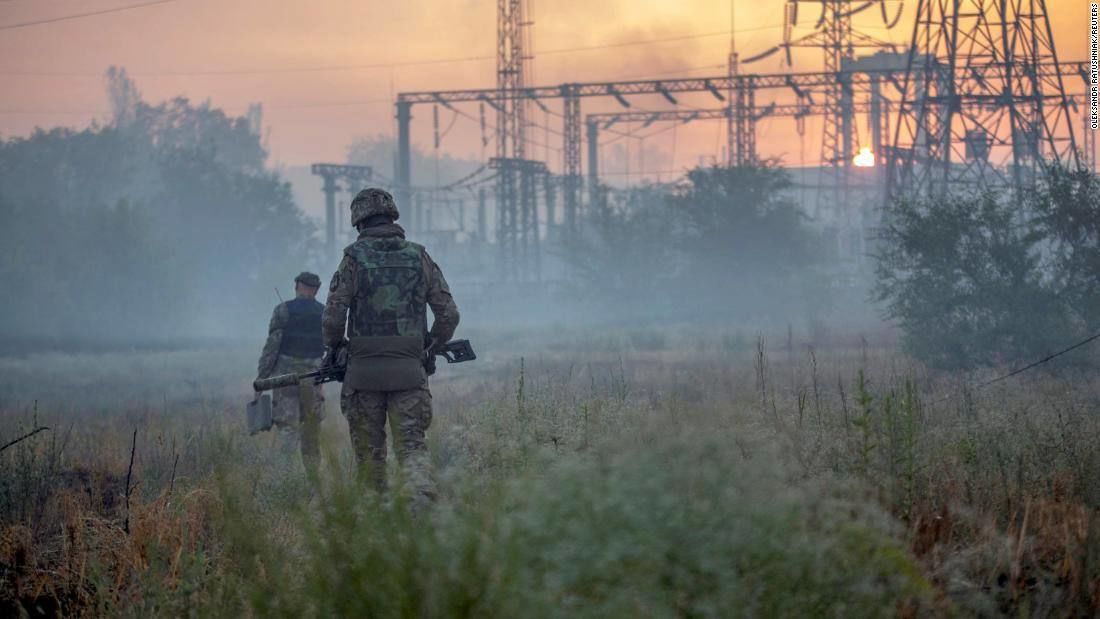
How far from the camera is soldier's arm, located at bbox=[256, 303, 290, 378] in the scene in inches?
423

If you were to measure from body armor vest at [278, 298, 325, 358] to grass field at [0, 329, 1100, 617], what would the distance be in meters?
1.14

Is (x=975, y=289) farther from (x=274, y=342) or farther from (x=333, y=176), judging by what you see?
(x=333, y=176)

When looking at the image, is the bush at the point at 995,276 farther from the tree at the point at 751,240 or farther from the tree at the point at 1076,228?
the tree at the point at 751,240

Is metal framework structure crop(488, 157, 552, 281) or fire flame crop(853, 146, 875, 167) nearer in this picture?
fire flame crop(853, 146, 875, 167)

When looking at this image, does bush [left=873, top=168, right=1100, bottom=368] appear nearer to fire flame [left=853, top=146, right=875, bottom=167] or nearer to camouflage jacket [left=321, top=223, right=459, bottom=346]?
camouflage jacket [left=321, top=223, right=459, bottom=346]

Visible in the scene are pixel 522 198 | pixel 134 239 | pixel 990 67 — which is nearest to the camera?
pixel 990 67

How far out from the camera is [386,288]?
25.6 feet

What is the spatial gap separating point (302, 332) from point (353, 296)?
327 cm

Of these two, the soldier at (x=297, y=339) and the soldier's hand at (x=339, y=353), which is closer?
the soldier's hand at (x=339, y=353)

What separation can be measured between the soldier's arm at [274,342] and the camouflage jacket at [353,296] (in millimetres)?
2991

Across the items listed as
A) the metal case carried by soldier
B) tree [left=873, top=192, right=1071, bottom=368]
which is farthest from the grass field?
tree [left=873, top=192, right=1071, bottom=368]

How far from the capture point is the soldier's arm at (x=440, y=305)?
26.2ft

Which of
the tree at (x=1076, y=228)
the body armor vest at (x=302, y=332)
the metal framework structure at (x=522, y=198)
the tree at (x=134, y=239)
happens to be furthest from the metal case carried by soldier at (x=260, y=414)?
the metal framework structure at (x=522, y=198)

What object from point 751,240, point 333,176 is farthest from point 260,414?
point 333,176
